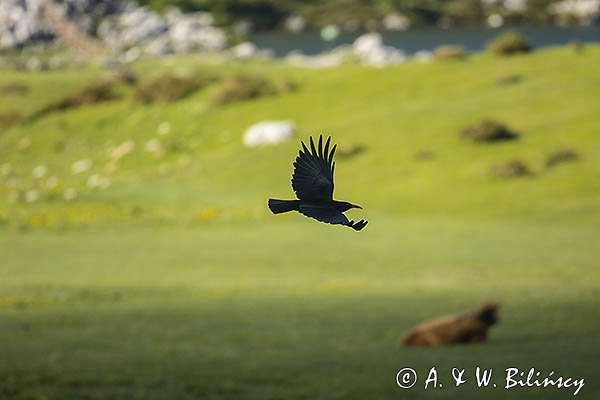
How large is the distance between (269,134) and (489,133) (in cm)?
1473

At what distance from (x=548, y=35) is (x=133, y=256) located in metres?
145

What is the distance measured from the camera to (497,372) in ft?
67.8

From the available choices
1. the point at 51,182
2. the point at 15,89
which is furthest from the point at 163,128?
the point at 15,89

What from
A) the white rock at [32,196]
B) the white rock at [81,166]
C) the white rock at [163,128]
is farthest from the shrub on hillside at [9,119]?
the white rock at [32,196]

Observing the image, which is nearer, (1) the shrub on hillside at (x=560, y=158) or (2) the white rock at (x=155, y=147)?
(1) the shrub on hillside at (x=560, y=158)

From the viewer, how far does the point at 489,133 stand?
61.2 m

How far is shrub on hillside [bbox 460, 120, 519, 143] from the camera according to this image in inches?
2408

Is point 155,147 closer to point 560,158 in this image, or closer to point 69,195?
point 69,195

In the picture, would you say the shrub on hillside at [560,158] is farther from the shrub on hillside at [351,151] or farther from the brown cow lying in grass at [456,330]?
the brown cow lying in grass at [456,330]

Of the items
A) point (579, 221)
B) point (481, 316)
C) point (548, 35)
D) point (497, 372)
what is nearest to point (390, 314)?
point (481, 316)

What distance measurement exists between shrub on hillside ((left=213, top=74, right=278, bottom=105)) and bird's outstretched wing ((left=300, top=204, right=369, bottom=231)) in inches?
2839

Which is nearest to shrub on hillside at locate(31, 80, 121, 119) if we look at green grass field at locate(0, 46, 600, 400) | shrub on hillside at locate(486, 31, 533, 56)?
green grass field at locate(0, 46, 600, 400)

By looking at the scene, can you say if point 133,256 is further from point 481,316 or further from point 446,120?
point 446,120

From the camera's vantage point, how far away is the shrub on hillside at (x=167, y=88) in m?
83.2
